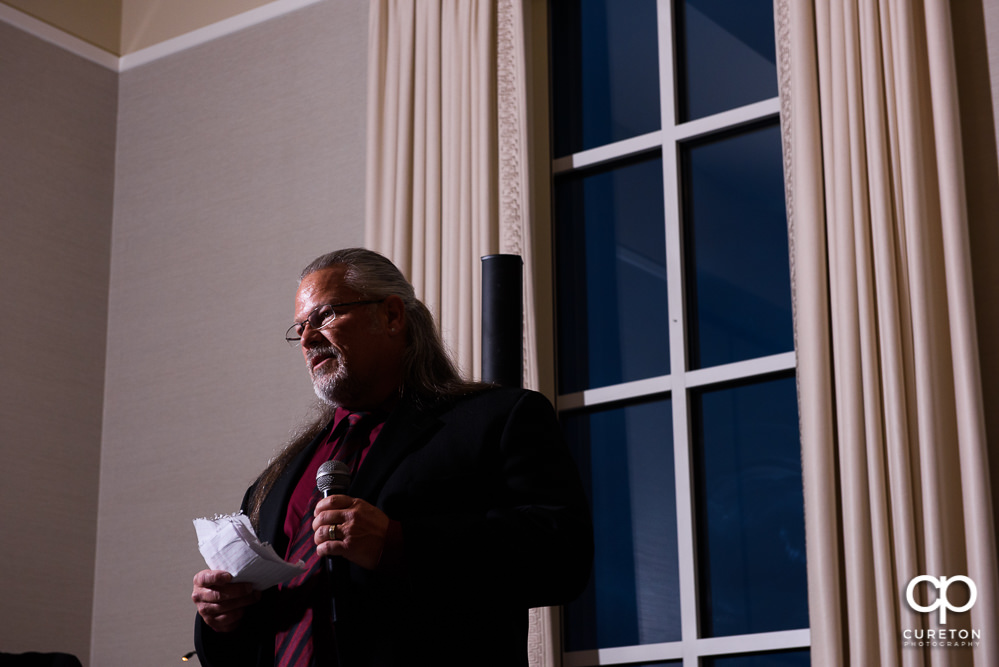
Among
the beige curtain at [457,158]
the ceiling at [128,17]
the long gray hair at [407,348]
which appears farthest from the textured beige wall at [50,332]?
the long gray hair at [407,348]

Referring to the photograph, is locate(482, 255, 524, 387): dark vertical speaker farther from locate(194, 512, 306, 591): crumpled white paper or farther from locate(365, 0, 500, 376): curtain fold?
locate(365, 0, 500, 376): curtain fold

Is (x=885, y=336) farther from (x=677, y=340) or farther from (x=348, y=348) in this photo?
(x=348, y=348)

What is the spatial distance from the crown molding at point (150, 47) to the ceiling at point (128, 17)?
24mm

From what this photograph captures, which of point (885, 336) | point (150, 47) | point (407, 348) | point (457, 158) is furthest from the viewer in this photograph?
point (150, 47)

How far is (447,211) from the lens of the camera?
165 inches

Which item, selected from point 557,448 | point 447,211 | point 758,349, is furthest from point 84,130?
point 557,448

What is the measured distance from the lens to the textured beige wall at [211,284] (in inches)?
182

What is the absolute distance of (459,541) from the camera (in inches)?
73.9

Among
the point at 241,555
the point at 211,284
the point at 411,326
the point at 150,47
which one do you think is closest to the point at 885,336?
the point at 411,326

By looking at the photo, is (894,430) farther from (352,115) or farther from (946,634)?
(352,115)

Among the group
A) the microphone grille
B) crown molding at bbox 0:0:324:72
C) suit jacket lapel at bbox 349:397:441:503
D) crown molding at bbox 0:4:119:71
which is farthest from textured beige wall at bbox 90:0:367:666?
the microphone grille

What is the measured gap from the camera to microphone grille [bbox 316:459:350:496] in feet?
6.27

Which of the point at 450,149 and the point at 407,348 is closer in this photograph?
the point at 407,348

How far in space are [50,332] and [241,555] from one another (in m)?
3.43
